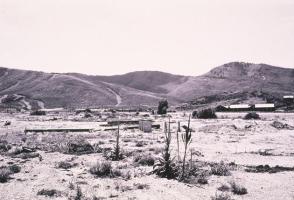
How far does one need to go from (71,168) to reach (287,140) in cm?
1833

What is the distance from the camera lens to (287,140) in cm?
2767

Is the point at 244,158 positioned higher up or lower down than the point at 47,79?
lower down

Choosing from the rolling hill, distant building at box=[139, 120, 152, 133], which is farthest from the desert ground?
the rolling hill

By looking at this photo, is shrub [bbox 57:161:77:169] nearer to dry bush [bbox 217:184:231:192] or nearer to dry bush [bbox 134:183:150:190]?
dry bush [bbox 134:183:150:190]

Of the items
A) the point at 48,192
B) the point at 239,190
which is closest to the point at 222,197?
the point at 239,190

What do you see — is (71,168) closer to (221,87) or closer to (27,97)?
(27,97)

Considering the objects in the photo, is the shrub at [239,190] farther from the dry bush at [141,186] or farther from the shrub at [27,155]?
the shrub at [27,155]

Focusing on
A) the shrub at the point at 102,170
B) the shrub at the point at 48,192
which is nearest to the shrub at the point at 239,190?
the shrub at the point at 102,170

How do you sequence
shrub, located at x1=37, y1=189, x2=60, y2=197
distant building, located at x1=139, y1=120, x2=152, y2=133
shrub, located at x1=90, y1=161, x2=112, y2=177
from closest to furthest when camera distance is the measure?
shrub, located at x1=37, y1=189, x2=60, y2=197 < shrub, located at x1=90, y1=161, x2=112, y2=177 < distant building, located at x1=139, y1=120, x2=152, y2=133

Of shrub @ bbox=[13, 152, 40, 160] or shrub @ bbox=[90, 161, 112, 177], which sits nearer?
shrub @ bbox=[90, 161, 112, 177]

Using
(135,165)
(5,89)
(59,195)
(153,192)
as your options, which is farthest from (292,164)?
(5,89)

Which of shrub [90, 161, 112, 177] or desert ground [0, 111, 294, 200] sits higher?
shrub [90, 161, 112, 177]

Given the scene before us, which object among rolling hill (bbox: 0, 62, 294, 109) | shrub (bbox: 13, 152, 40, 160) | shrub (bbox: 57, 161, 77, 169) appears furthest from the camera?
rolling hill (bbox: 0, 62, 294, 109)

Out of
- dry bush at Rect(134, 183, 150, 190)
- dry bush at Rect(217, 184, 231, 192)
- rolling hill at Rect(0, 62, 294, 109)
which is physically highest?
rolling hill at Rect(0, 62, 294, 109)
